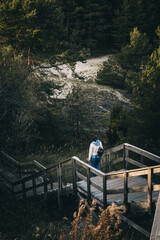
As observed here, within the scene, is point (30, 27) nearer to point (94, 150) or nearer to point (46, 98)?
point (46, 98)

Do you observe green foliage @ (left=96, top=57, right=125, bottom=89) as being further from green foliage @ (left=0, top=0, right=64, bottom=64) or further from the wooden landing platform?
the wooden landing platform

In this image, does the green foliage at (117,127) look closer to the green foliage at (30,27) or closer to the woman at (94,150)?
the green foliage at (30,27)

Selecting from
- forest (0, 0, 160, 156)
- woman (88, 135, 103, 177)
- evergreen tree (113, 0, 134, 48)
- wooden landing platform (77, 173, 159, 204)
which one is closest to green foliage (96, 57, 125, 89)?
forest (0, 0, 160, 156)

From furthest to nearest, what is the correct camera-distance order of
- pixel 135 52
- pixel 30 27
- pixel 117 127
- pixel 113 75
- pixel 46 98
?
1. pixel 113 75
2. pixel 135 52
3. pixel 117 127
4. pixel 46 98
5. pixel 30 27

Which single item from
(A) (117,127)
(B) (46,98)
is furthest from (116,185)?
(A) (117,127)

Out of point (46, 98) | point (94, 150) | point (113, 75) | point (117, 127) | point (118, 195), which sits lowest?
point (117, 127)

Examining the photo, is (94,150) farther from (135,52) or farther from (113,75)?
(113,75)

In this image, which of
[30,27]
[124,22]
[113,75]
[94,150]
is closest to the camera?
[94,150]

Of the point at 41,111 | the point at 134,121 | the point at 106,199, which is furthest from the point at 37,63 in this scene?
Answer: the point at 106,199

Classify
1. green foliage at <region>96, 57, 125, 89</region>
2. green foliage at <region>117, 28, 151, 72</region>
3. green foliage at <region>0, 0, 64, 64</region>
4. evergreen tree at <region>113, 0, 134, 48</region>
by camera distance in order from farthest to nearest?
1. evergreen tree at <region>113, 0, 134, 48</region>
2. green foliage at <region>96, 57, 125, 89</region>
3. green foliage at <region>117, 28, 151, 72</region>
4. green foliage at <region>0, 0, 64, 64</region>

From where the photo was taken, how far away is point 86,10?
143ft

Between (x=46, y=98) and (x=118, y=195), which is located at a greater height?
(x=46, y=98)

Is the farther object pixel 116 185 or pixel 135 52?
pixel 135 52

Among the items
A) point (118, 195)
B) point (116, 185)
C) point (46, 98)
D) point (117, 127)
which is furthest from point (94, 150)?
point (117, 127)
